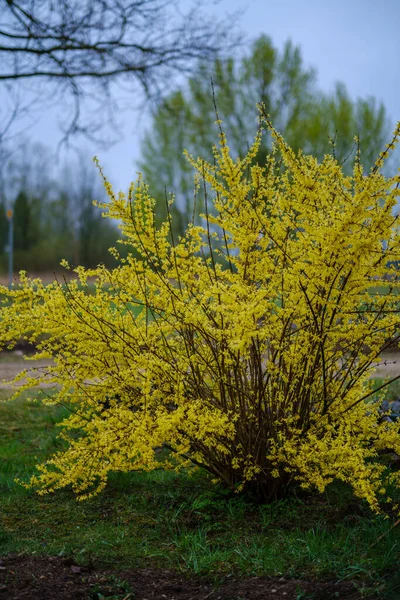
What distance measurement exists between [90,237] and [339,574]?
21.4 meters

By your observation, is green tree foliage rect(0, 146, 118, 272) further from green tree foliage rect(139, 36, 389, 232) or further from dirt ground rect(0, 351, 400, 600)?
dirt ground rect(0, 351, 400, 600)

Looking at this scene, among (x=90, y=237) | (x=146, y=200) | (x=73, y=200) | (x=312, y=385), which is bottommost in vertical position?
(x=312, y=385)

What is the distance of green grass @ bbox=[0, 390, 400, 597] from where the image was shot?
299 cm

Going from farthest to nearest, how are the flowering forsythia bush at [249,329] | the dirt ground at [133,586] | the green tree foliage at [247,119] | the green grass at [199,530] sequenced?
the green tree foliage at [247,119] → the flowering forsythia bush at [249,329] → the green grass at [199,530] → the dirt ground at [133,586]

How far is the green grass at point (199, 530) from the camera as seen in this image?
9.80 ft

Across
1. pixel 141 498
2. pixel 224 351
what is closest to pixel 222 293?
pixel 224 351

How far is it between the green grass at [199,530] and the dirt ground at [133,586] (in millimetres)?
101

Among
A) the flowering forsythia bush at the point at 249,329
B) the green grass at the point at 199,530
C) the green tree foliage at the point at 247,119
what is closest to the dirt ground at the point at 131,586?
the green grass at the point at 199,530

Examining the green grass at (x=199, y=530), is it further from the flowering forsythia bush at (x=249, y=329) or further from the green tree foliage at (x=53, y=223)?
the green tree foliage at (x=53, y=223)

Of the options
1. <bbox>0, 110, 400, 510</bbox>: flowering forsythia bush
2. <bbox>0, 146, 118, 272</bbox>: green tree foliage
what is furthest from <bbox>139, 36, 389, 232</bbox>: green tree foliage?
<bbox>0, 110, 400, 510</bbox>: flowering forsythia bush

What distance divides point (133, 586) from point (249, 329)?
4.36ft

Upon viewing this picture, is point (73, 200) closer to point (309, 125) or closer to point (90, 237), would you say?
point (90, 237)

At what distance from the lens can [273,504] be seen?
399cm

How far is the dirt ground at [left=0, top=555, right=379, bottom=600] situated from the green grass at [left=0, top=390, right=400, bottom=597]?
10cm
